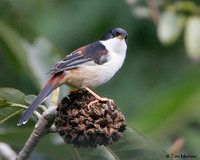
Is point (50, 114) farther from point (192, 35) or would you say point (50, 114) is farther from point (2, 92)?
point (192, 35)

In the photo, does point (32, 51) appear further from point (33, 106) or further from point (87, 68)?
point (33, 106)

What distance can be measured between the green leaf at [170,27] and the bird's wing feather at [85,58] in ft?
2.70

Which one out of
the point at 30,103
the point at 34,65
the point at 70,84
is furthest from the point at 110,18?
the point at 30,103

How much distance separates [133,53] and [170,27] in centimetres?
176

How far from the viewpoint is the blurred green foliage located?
4.52m

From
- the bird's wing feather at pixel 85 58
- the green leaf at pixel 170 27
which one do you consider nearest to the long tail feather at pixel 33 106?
the bird's wing feather at pixel 85 58

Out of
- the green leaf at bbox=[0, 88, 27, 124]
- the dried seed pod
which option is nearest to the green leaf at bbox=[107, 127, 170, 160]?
the dried seed pod

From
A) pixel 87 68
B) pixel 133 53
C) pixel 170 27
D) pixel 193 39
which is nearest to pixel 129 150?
pixel 87 68

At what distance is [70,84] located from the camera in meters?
3.73

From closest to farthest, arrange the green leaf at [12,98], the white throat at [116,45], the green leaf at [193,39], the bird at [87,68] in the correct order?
the green leaf at [12,98]
the bird at [87,68]
the white throat at [116,45]
the green leaf at [193,39]

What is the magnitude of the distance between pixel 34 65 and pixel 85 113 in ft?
5.69

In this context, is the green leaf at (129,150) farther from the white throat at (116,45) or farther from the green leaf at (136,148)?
the white throat at (116,45)

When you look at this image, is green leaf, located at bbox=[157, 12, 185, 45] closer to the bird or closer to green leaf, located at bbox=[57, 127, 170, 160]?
the bird

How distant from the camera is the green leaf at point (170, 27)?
14.6ft
